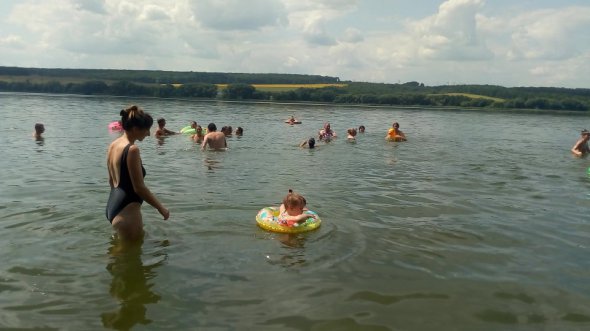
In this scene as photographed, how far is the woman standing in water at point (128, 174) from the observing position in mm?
5699

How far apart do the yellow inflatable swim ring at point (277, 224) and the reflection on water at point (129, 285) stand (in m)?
2.21

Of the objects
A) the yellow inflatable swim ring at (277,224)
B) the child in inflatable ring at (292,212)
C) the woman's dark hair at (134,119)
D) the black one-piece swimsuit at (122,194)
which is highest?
the woman's dark hair at (134,119)

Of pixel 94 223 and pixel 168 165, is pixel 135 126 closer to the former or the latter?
pixel 94 223

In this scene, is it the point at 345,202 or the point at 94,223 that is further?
the point at 345,202

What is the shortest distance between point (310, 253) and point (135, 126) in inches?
123

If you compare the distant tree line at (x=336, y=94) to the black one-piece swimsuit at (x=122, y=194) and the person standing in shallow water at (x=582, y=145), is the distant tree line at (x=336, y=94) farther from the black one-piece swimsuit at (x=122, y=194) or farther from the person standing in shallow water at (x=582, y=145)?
the black one-piece swimsuit at (x=122, y=194)

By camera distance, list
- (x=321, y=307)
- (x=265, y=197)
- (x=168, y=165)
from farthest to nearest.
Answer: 1. (x=168, y=165)
2. (x=265, y=197)
3. (x=321, y=307)

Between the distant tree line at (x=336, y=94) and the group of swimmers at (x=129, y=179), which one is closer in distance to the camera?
the group of swimmers at (x=129, y=179)

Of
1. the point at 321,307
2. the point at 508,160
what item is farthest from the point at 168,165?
the point at 508,160

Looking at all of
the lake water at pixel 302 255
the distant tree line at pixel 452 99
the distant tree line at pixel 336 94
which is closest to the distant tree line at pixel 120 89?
the distant tree line at pixel 336 94

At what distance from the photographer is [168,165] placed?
601 inches

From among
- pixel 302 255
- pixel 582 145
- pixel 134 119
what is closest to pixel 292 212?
pixel 302 255

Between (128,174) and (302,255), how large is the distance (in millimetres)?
2743

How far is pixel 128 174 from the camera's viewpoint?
19.2 feet
